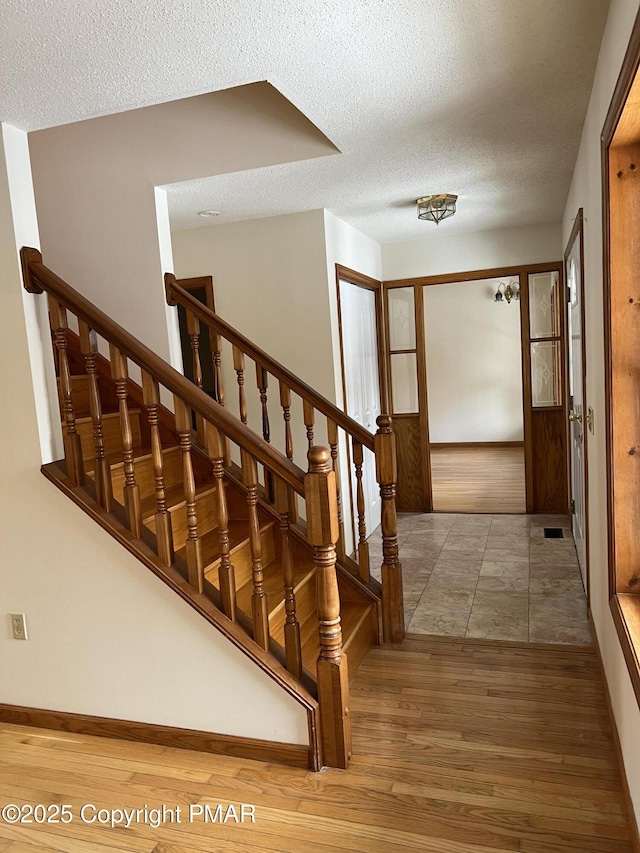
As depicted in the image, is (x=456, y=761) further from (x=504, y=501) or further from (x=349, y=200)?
(x=504, y=501)

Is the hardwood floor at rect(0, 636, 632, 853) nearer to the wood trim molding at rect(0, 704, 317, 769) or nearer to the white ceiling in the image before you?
the wood trim molding at rect(0, 704, 317, 769)

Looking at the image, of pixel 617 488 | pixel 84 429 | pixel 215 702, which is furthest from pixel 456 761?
pixel 84 429

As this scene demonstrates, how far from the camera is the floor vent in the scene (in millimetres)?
4699

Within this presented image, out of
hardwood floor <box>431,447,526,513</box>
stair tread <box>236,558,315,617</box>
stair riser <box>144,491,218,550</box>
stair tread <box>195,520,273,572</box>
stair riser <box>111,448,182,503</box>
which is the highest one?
stair riser <box>111,448,182,503</box>

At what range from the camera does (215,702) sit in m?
2.37

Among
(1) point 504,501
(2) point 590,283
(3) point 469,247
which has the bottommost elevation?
(1) point 504,501

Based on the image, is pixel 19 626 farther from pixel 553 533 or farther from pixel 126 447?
pixel 553 533

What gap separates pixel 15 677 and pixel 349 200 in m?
3.11

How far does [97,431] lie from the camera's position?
2369 millimetres

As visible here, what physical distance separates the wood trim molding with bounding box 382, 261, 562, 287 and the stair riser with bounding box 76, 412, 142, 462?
286 cm

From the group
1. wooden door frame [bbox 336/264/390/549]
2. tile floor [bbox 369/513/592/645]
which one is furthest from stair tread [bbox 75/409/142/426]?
tile floor [bbox 369/513/592/645]

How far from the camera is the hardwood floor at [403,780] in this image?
6.23 feet

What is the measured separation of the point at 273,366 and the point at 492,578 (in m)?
1.88

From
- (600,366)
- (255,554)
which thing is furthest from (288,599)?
(600,366)
